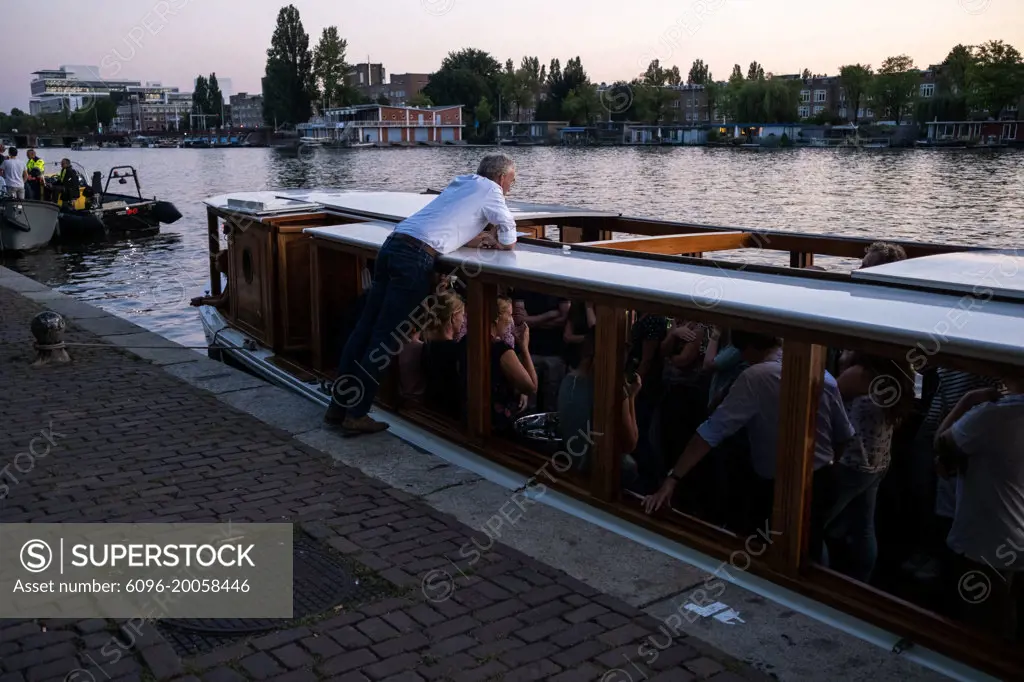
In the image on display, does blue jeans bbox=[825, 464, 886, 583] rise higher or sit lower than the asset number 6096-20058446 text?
higher

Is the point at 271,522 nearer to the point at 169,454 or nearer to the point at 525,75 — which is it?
the point at 169,454

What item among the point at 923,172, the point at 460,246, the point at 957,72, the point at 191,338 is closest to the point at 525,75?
the point at 957,72

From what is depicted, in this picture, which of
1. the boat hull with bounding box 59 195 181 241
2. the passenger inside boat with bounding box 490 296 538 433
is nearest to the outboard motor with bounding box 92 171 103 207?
the boat hull with bounding box 59 195 181 241

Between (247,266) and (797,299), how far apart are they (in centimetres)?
620

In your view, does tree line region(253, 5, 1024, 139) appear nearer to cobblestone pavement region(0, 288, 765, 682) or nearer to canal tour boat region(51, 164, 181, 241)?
canal tour boat region(51, 164, 181, 241)

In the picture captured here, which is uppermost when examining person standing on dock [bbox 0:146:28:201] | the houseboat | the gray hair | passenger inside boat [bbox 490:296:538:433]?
the houseboat

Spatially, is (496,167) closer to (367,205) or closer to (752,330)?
(752,330)

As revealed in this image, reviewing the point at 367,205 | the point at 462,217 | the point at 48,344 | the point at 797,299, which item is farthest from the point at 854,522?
the point at 48,344

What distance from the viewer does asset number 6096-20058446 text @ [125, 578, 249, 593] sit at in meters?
4.32

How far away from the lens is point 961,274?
15.1ft

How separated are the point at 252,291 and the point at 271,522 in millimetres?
4540

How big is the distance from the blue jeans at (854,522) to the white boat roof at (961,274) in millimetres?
880

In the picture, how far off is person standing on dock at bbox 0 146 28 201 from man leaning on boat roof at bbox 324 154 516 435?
75.0ft

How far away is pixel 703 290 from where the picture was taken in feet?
14.8
